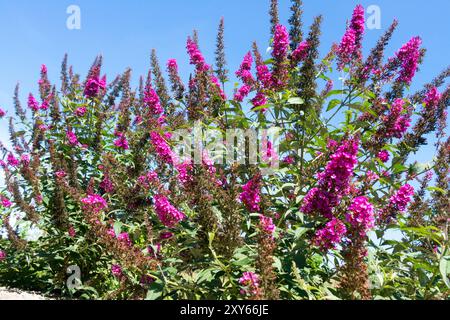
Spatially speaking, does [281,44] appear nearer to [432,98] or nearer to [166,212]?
[432,98]

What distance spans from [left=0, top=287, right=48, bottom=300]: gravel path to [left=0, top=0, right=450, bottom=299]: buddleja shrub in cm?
38

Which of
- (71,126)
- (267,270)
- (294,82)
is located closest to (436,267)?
(267,270)

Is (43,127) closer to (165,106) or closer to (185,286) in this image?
(165,106)

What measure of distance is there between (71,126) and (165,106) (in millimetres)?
1772

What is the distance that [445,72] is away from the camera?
17.3 ft

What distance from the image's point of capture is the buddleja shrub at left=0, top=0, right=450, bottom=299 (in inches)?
127

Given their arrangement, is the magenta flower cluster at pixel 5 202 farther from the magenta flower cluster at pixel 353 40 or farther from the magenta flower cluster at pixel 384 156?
the magenta flower cluster at pixel 384 156

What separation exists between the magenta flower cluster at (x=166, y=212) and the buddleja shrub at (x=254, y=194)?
15mm

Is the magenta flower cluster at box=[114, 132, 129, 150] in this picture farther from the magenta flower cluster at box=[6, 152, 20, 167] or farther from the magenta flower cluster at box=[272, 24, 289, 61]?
the magenta flower cluster at box=[272, 24, 289, 61]

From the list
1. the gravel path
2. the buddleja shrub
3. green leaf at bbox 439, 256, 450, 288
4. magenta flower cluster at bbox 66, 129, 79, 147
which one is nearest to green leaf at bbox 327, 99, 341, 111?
the buddleja shrub

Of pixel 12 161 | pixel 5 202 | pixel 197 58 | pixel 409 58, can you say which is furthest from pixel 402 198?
pixel 12 161

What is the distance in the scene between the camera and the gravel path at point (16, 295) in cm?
485

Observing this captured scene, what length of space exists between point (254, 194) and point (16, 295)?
10.4 feet

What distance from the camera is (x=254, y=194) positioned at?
3.68 meters
